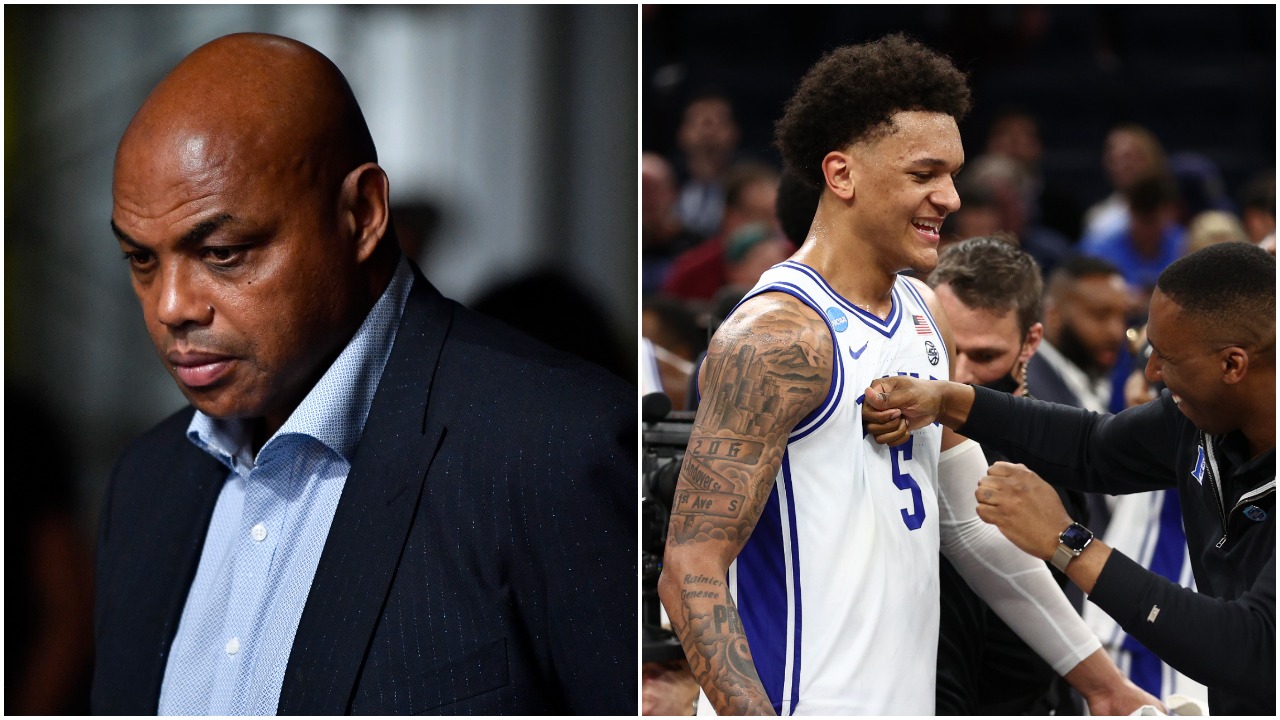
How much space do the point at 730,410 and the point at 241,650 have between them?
0.90m

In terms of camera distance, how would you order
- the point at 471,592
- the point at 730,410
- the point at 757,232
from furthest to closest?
1. the point at 757,232
2. the point at 730,410
3. the point at 471,592

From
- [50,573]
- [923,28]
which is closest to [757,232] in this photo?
[923,28]

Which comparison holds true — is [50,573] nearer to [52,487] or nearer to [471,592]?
[52,487]

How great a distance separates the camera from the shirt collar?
208 centimetres

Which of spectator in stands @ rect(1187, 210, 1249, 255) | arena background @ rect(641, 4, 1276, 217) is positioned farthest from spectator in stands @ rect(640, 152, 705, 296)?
spectator in stands @ rect(1187, 210, 1249, 255)

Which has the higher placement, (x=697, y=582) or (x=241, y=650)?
(x=697, y=582)

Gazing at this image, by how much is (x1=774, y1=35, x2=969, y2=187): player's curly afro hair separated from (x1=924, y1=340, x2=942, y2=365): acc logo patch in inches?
14.2

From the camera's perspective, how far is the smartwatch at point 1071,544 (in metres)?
2.18

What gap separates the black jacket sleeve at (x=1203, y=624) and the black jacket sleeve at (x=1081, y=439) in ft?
1.10

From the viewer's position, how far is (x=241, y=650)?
209cm

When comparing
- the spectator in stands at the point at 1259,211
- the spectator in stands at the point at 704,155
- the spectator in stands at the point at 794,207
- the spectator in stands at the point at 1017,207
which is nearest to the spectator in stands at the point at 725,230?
the spectator in stands at the point at 704,155

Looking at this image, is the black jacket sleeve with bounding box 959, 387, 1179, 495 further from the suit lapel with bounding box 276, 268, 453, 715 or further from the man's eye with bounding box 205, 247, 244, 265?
the man's eye with bounding box 205, 247, 244, 265

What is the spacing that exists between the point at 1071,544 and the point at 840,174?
76 centimetres

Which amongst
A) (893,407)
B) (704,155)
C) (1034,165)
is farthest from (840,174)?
(1034,165)
